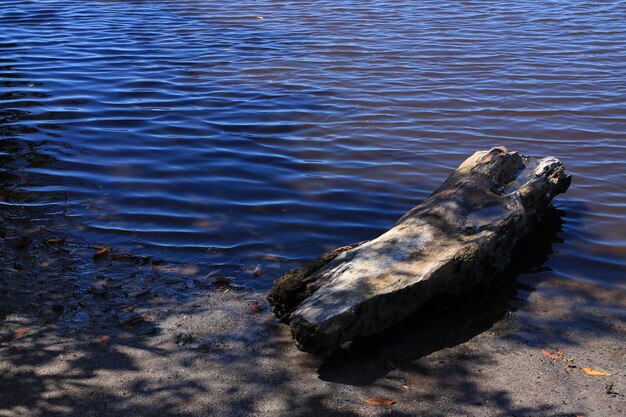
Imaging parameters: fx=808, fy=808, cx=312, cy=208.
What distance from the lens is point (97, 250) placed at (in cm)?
631

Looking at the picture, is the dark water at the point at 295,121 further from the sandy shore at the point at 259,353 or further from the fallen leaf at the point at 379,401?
the fallen leaf at the point at 379,401

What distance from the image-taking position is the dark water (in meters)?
6.94

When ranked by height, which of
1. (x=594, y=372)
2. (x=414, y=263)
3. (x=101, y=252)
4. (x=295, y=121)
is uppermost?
(x=295, y=121)

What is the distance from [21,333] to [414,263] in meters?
2.53

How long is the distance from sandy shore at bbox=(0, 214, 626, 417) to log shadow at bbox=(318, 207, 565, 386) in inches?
0.4

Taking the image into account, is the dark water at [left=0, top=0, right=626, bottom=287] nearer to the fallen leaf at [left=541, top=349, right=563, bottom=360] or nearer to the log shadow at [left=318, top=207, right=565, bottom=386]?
the log shadow at [left=318, top=207, right=565, bottom=386]

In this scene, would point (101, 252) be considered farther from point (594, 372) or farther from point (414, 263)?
point (594, 372)

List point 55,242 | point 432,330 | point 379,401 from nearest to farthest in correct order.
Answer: point 379,401 → point 432,330 → point 55,242

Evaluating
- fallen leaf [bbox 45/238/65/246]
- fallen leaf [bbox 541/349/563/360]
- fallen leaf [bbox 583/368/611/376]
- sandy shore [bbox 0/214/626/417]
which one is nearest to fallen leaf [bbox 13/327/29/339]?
sandy shore [bbox 0/214/626/417]

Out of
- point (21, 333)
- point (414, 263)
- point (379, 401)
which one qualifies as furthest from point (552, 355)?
point (21, 333)

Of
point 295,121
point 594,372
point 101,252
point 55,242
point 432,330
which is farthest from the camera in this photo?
point 295,121

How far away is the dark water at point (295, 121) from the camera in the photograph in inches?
273

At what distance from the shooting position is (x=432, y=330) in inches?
205

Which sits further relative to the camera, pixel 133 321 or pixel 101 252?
pixel 101 252
